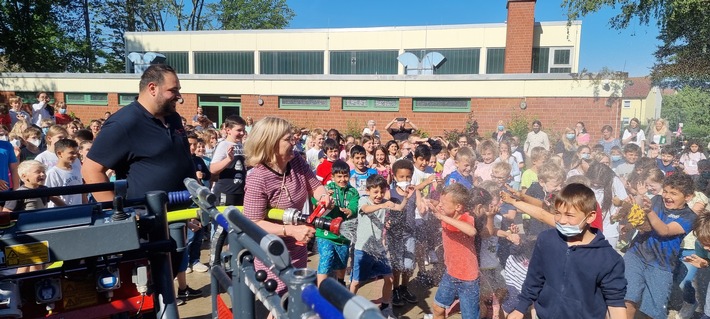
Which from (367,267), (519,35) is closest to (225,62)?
(519,35)

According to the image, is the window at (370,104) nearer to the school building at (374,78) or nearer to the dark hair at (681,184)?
the school building at (374,78)

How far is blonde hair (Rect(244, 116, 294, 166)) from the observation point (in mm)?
2732

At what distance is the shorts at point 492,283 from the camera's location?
12.9 ft

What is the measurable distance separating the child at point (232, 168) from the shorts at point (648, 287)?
3.74 meters

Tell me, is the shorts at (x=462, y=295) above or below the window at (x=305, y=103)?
below

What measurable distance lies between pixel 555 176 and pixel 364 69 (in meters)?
23.6

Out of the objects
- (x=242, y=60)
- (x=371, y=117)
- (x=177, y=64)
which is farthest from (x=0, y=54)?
(x=371, y=117)

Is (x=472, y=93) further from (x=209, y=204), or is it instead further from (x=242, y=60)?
(x=209, y=204)

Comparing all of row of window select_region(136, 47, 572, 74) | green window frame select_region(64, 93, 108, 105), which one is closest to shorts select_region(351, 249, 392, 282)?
row of window select_region(136, 47, 572, 74)

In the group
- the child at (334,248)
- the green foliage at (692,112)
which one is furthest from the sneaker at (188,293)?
the green foliage at (692,112)

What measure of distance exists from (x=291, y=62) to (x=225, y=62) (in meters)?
4.11

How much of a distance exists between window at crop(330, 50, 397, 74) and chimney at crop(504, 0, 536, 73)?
633cm

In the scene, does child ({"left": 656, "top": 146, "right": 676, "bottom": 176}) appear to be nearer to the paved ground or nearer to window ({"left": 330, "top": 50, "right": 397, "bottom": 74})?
the paved ground

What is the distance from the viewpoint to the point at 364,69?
27.3 m
